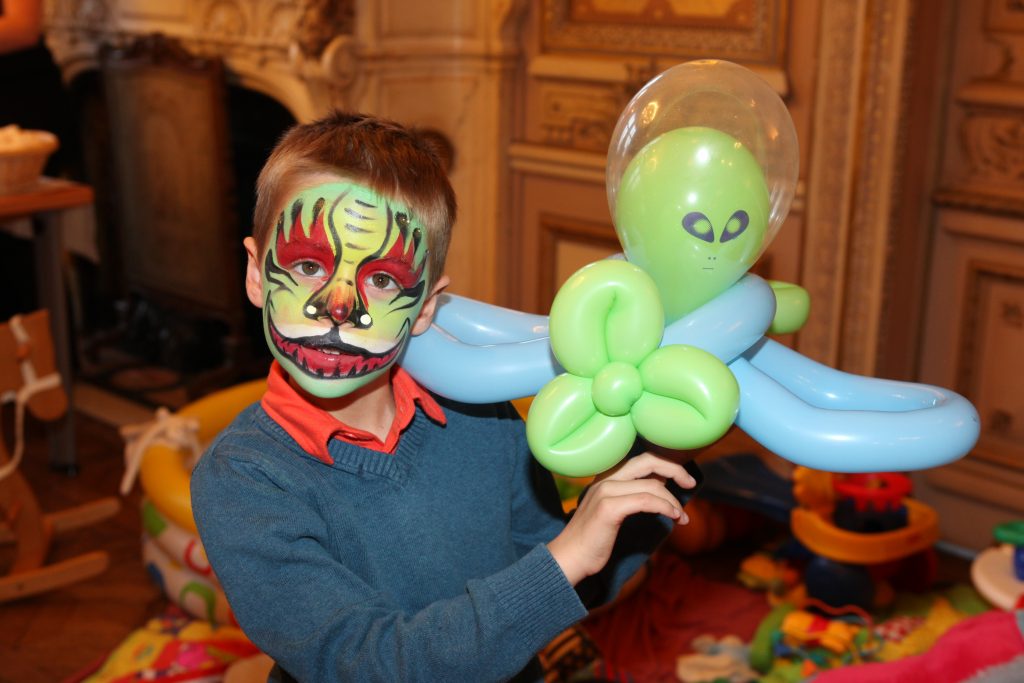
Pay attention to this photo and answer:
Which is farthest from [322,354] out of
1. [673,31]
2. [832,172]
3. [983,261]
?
[673,31]

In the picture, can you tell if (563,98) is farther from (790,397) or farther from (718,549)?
(790,397)

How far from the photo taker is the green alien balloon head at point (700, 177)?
952 mm

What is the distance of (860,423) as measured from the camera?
944mm

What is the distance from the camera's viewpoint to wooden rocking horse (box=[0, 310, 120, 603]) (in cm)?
247

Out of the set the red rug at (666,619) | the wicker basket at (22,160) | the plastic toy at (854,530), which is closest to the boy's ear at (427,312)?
the red rug at (666,619)

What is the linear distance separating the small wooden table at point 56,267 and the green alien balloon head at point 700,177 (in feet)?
7.30

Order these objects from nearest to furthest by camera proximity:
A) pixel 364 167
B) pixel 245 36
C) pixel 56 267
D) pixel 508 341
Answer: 1. pixel 364 167
2. pixel 508 341
3. pixel 56 267
4. pixel 245 36

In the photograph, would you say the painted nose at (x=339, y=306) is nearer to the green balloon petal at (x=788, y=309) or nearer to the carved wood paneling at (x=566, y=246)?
the green balloon petal at (x=788, y=309)

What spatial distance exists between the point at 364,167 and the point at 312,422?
228mm

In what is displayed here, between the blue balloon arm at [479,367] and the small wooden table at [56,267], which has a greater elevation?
the blue balloon arm at [479,367]

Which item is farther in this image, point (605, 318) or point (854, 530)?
point (854, 530)

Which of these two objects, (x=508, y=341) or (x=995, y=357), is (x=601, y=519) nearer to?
(x=508, y=341)

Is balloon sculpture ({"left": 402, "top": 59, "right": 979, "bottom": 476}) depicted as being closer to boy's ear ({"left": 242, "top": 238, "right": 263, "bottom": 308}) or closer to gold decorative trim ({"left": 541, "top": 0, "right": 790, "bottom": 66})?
boy's ear ({"left": 242, "top": 238, "right": 263, "bottom": 308})

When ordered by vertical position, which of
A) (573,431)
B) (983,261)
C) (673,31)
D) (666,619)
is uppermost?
(673,31)
